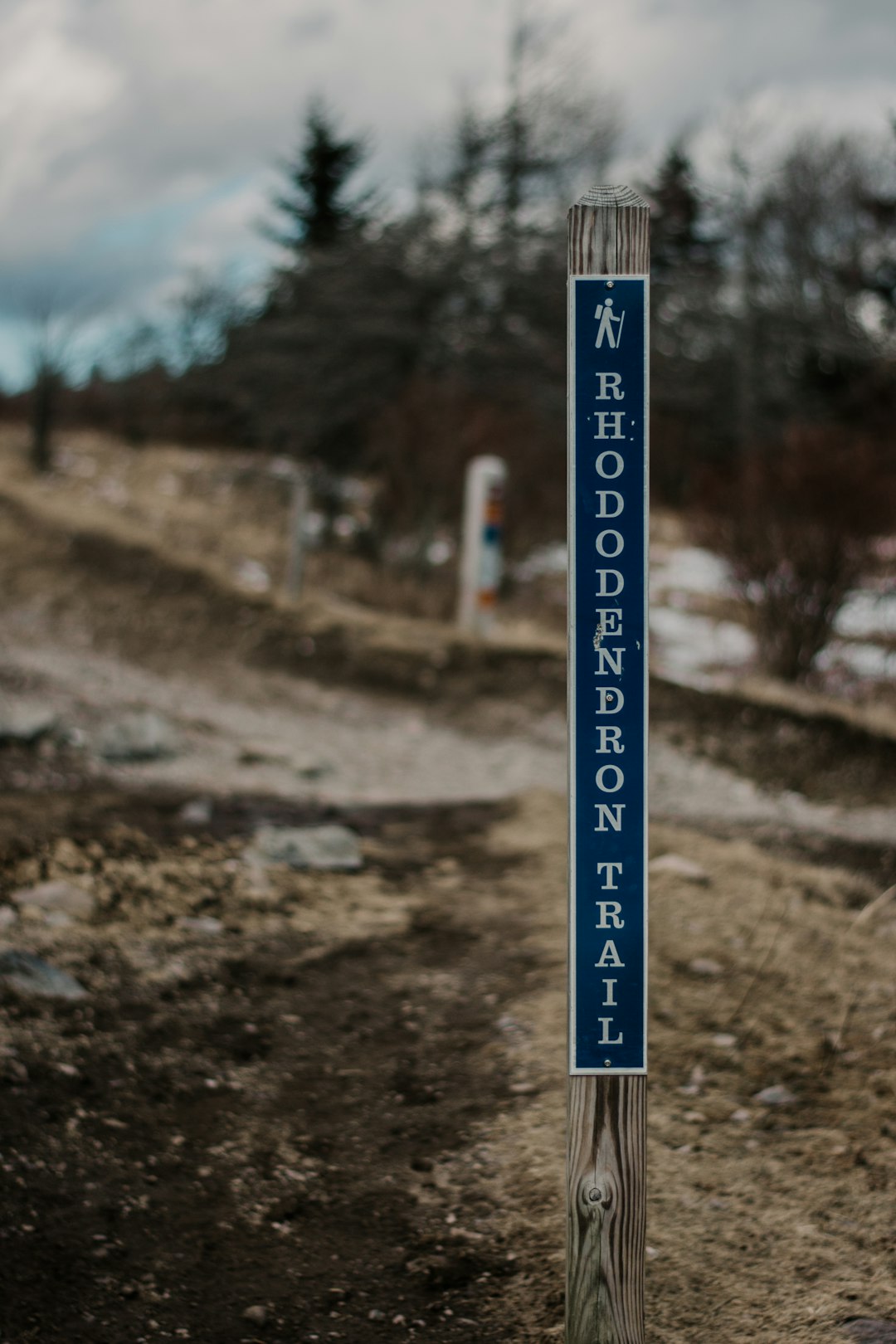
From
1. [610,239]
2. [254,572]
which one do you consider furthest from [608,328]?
[254,572]

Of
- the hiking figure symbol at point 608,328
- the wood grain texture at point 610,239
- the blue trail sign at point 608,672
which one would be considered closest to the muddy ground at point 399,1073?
the blue trail sign at point 608,672

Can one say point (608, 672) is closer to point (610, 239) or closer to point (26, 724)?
point (610, 239)

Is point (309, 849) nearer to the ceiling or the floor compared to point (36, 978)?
nearer to the ceiling

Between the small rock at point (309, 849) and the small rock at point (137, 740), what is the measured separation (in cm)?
156

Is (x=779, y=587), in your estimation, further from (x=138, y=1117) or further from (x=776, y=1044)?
(x=138, y=1117)

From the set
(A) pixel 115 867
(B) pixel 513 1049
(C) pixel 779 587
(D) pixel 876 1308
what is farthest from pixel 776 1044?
(C) pixel 779 587

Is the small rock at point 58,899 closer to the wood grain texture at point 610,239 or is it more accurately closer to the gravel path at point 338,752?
the gravel path at point 338,752

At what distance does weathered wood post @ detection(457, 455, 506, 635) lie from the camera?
32.3 feet

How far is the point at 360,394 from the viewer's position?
16.0 m

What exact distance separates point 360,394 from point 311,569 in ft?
13.0

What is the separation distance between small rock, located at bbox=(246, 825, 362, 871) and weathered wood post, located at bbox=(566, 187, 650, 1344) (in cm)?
303

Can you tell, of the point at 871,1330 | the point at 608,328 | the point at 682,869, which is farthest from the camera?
the point at 682,869

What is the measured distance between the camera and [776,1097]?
336 centimetres

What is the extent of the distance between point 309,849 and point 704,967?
182cm
